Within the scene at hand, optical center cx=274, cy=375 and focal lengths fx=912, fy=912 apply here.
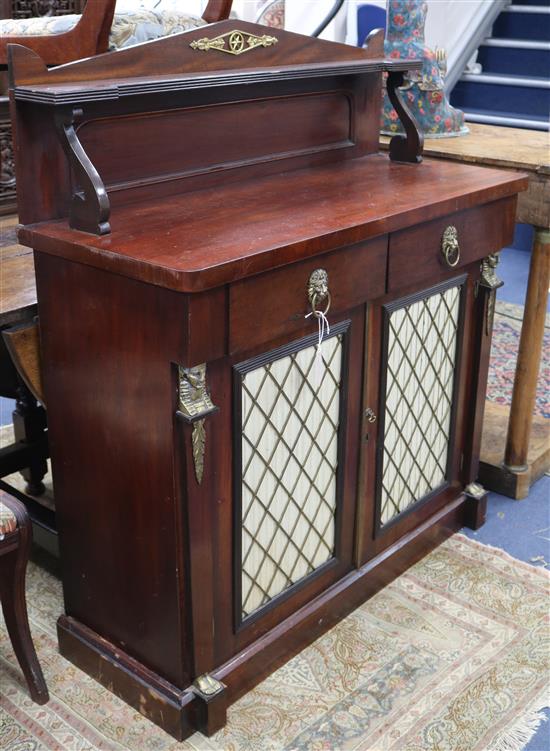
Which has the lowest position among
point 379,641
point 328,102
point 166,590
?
point 379,641

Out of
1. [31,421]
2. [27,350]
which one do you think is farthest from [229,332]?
[31,421]

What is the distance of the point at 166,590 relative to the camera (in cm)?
194

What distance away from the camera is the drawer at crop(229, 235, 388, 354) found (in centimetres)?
177

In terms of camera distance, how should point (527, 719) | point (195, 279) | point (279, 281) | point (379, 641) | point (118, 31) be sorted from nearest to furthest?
1. point (195, 279)
2. point (279, 281)
3. point (527, 719)
4. point (379, 641)
5. point (118, 31)

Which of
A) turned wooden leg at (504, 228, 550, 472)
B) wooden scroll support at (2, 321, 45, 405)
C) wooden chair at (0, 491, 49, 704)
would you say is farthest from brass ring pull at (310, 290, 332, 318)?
turned wooden leg at (504, 228, 550, 472)

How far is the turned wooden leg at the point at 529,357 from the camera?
9.11 ft

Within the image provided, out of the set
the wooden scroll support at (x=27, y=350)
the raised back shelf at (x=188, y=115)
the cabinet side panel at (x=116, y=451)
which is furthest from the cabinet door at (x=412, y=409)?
the wooden scroll support at (x=27, y=350)

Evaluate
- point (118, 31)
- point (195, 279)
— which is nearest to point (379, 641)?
point (195, 279)

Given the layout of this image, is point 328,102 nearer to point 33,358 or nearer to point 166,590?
point 33,358

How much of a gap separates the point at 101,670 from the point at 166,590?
0.38 metres

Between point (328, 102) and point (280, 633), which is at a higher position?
point (328, 102)

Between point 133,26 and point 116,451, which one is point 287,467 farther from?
point 133,26

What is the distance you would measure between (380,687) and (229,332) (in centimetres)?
101

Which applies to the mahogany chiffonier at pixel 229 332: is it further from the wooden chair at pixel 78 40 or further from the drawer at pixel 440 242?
the wooden chair at pixel 78 40
